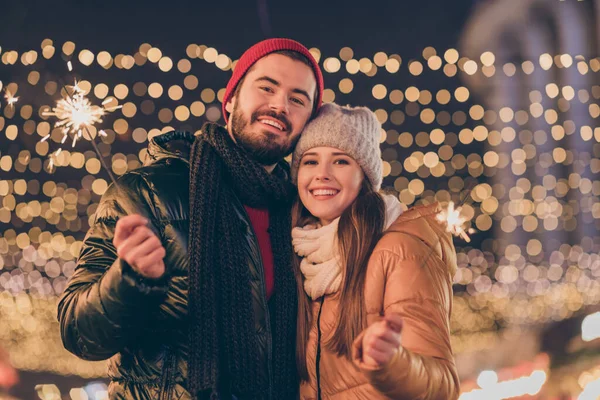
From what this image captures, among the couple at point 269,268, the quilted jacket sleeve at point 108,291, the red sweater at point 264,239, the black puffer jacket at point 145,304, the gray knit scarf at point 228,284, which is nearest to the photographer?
the quilted jacket sleeve at point 108,291

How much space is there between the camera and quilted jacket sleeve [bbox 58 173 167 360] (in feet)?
8.14

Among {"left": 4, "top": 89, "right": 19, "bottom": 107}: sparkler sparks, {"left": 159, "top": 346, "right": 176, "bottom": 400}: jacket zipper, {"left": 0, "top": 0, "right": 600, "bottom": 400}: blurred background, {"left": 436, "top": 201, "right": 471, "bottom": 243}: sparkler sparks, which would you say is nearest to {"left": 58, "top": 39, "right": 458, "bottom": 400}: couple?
{"left": 159, "top": 346, "right": 176, "bottom": 400}: jacket zipper

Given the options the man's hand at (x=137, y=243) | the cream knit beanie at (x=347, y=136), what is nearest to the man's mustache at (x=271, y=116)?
the cream knit beanie at (x=347, y=136)

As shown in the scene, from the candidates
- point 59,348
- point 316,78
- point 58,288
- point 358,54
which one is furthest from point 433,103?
point 316,78

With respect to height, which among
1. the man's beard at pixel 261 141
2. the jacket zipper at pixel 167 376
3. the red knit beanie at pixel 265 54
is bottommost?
the jacket zipper at pixel 167 376

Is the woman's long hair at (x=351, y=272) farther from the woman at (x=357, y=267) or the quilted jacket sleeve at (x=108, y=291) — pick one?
the quilted jacket sleeve at (x=108, y=291)

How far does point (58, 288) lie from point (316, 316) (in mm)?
39464

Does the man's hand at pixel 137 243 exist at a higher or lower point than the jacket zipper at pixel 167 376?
higher

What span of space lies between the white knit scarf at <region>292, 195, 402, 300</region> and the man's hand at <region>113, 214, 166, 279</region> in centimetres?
95

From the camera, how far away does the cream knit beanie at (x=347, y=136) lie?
3.33m

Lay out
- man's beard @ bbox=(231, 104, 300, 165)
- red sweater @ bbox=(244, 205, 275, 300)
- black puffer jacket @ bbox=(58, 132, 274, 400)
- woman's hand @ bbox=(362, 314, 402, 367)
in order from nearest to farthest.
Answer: woman's hand @ bbox=(362, 314, 402, 367) < black puffer jacket @ bbox=(58, 132, 274, 400) < red sweater @ bbox=(244, 205, 275, 300) < man's beard @ bbox=(231, 104, 300, 165)

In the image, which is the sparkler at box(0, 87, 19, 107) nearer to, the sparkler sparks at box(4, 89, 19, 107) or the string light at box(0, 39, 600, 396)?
the sparkler sparks at box(4, 89, 19, 107)

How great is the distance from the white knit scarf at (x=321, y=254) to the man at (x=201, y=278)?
68 mm

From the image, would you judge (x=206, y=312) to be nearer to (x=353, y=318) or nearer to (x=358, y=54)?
(x=353, y=318)
